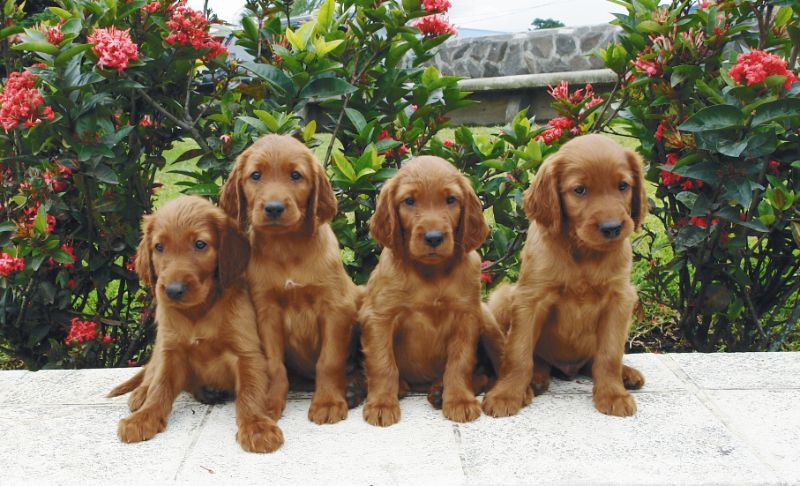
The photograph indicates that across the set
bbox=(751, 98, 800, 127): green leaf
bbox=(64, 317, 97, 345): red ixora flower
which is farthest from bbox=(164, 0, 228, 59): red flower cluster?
bbox=(751, 98, 800, 127): green leaf

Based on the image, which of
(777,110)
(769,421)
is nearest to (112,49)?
(777,110)

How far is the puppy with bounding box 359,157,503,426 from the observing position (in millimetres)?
3324

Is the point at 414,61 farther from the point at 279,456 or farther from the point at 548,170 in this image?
the point at 279,456

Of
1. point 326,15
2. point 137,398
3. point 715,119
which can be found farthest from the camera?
point 326,15

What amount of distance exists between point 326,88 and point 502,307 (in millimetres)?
1555

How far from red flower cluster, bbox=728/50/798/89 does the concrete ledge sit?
155 cm

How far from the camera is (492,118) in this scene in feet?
49.9

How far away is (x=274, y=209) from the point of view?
316cm

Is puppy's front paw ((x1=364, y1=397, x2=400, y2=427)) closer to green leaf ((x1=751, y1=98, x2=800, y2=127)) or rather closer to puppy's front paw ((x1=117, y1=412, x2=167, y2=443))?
puppy's front paw ((x1=117, y1=412, x2=167, y2=443))

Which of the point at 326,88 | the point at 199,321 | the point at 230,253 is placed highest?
the point at 326,88

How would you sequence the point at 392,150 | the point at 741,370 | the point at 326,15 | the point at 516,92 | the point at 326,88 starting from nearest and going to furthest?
the point at 741,370
the point at 326,88
the point at 326,15
the point at 392,150
the point at 516,92

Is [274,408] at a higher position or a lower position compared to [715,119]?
lower

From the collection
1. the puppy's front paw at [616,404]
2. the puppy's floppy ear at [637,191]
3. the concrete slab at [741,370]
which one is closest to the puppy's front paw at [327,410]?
the puppy's front paw at [616,404]

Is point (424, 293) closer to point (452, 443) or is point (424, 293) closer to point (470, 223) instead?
point (470, 223)
